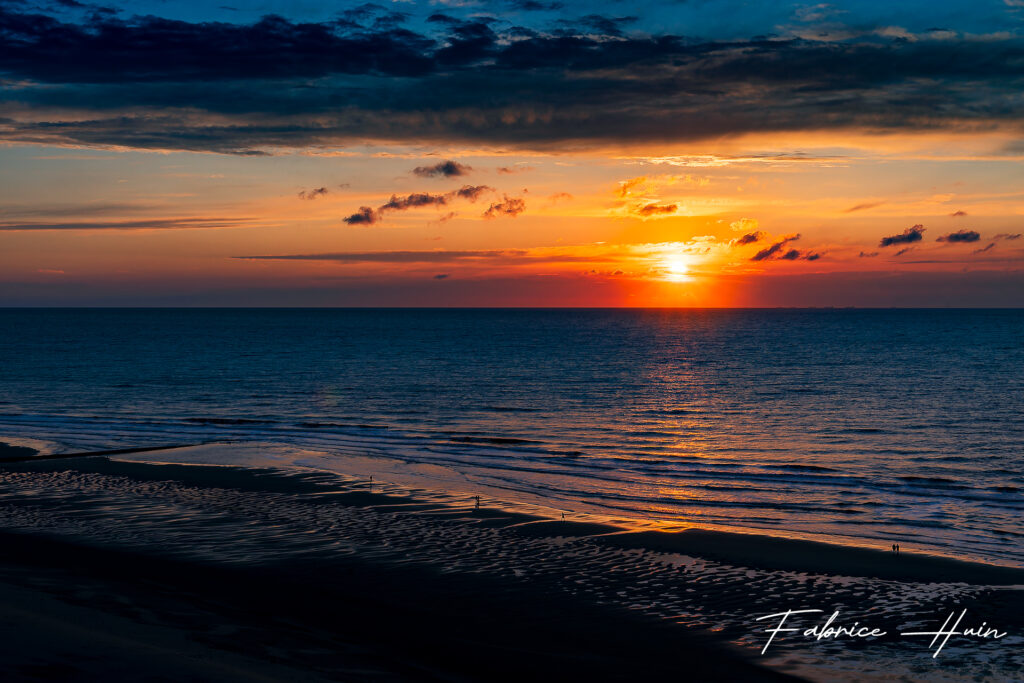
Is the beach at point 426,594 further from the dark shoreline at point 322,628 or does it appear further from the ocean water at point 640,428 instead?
the ocean water at point 640,428

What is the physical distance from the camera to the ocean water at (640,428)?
24250 millimetres

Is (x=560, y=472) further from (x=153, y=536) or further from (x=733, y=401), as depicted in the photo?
(x=733, y=401)

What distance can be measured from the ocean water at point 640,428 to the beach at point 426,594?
4.07 meters

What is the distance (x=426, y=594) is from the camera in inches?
574

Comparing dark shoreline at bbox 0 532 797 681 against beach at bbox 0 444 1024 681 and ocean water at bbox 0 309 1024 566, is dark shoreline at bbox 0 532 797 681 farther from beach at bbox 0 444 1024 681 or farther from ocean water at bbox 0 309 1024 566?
ocean water at bbox 0 309 1024 566

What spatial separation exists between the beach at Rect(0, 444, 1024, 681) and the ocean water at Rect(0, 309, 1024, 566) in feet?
13.4

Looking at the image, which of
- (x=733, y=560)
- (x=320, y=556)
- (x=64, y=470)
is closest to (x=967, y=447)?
(x=733, y=560)

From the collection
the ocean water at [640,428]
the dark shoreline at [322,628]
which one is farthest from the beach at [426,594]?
the ocean water at [640,428]

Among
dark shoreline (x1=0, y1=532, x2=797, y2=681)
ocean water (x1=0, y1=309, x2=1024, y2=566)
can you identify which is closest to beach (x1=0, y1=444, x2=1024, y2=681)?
dark shoreline (x1=0, y1=532, x2=797, y2=681)

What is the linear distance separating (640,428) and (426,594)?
95.5ft

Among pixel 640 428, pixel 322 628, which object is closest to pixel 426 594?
pixel 322 628

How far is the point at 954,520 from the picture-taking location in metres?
22.5

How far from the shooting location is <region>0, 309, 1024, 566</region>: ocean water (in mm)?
24250

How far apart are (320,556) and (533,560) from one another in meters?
4.34
